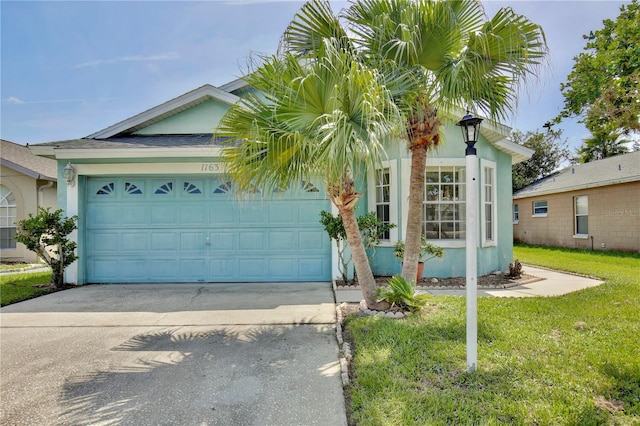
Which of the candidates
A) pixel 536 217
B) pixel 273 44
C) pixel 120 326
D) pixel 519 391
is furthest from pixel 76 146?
pixel 536 217

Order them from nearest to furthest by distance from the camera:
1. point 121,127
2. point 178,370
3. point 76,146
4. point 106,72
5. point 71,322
→ point 178,370 < point 71,322 < point 76,146 < point 121,127 < point 106,72

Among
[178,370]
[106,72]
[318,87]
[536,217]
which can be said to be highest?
[106,72]

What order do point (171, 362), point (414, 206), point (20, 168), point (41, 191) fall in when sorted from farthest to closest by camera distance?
point (41, 191) → point (20, 168) → point (414, 206) → point (171, 362)

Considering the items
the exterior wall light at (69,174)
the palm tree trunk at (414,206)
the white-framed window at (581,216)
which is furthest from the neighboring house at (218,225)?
the white-framed window at (581,216)

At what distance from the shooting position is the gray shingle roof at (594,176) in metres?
13.6

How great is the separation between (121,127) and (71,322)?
5.71 meters

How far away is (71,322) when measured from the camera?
17.5ft

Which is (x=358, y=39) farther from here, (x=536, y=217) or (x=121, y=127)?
(x=536, y=217)

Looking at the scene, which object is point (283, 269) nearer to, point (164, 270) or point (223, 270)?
point (223, 270)

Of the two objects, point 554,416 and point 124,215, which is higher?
point 124,215

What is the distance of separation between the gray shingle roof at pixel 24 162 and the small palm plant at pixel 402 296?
13.6 metres

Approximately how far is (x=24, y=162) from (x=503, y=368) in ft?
56.9

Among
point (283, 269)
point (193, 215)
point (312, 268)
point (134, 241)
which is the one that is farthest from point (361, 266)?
point (134, 241)

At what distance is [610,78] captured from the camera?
4746 millimetres
